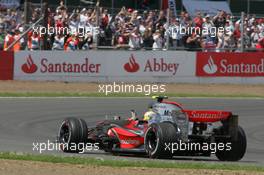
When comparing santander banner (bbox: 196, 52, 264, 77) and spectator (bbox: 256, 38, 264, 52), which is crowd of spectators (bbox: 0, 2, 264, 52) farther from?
santander banner (bbox: 196, 52, 264, 77)

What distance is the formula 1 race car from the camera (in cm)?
1197

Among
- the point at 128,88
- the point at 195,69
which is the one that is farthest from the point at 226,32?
the point at 128,88

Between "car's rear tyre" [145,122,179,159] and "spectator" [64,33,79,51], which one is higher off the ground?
Answer: "spectator" [64,33,79,51]

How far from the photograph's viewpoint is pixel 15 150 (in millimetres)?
13133

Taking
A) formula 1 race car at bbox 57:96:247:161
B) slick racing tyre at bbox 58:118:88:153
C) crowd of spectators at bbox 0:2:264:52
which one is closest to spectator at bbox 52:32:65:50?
crowd of spectators at bbox 0:2:264:52

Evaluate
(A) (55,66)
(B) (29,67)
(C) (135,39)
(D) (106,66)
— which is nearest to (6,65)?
(B) (29,67)

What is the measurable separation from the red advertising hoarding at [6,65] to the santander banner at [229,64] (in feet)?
22.3

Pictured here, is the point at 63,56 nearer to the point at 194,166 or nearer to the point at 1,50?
the point at 1,50

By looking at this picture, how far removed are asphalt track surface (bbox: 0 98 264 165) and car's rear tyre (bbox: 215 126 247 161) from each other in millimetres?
171

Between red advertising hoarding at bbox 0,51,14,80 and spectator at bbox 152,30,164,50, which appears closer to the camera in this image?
red advertising hoarding at bbox 0,51,14,80

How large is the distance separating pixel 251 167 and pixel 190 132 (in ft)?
4.01

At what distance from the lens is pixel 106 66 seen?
28.4m

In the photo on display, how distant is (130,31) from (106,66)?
1.50m

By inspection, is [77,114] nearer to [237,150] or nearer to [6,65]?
[6,65]
